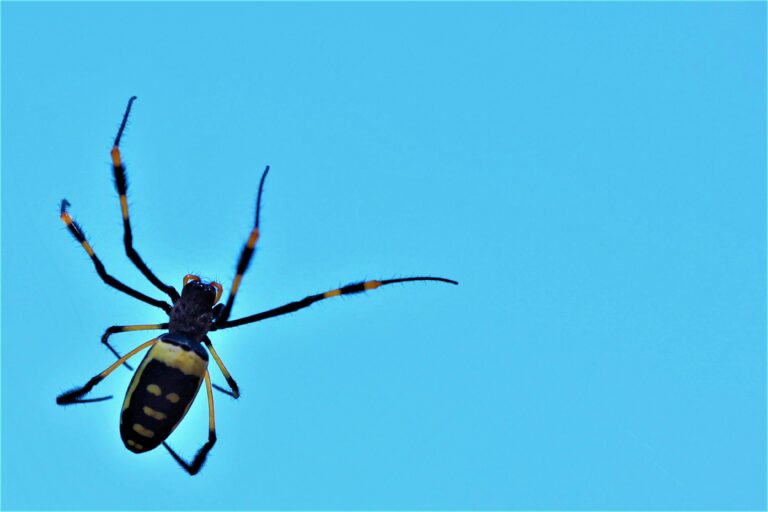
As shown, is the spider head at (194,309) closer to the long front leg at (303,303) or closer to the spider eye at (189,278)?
the spider eye at (189,278)

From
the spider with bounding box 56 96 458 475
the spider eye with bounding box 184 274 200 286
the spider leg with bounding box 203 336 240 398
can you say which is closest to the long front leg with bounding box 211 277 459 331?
the spider with bounding box 56 96 458 475

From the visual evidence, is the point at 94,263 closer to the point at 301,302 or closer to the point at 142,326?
the point at 142,326

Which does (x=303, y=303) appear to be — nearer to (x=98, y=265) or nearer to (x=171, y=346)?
(x=171, y=346)

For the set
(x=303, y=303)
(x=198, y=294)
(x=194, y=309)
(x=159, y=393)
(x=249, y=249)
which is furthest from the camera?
(x=198, y=294)

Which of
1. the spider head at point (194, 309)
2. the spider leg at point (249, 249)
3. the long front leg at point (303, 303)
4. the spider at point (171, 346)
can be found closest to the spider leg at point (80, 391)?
the spider at point (171, 346)

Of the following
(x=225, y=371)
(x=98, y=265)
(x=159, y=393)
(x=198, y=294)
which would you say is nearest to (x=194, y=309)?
(x=198, y=294)

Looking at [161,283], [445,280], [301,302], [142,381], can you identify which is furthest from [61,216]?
[445,280]

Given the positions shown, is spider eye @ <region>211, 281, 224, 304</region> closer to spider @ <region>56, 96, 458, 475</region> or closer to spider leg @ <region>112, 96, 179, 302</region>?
spider @ <region>56, 96, 458, 475</region>
